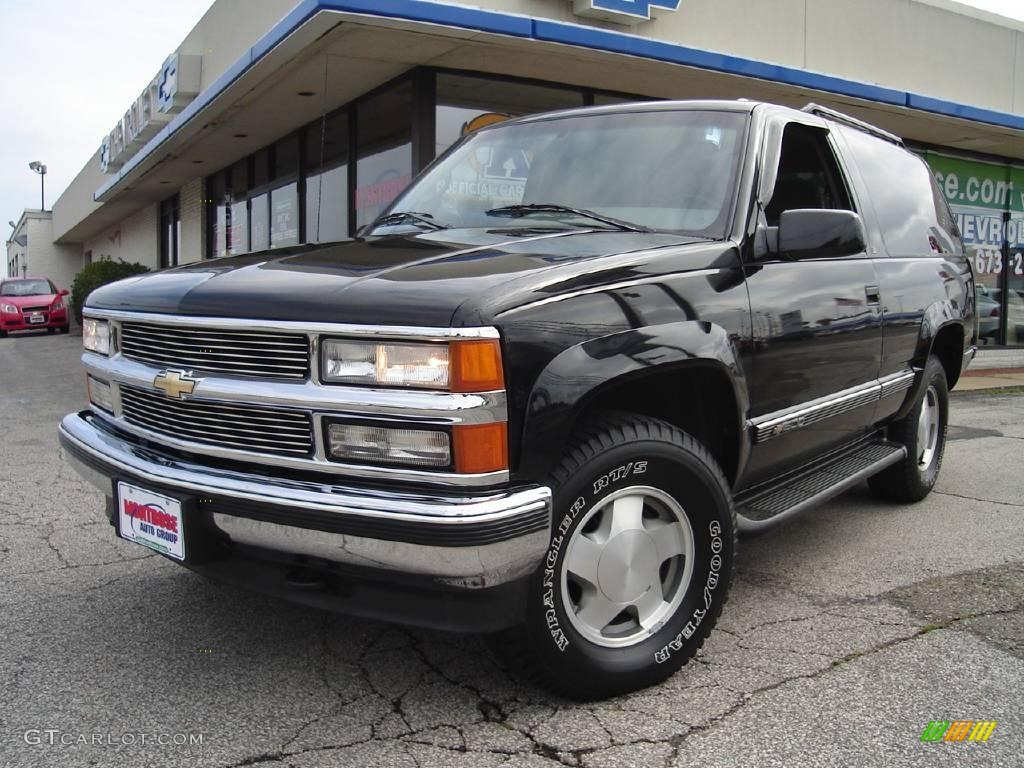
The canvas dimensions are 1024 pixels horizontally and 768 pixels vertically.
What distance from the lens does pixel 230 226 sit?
53.6 feet

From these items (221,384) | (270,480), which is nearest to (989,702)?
(270,480)

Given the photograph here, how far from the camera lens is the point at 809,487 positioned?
347cm

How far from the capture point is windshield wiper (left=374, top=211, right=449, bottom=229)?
3457 mm

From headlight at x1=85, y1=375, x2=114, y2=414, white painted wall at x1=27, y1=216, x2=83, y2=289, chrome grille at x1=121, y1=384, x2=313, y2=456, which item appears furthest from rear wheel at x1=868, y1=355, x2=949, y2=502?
white painted wall at x1=27, y1=216, x2=83, y2=289

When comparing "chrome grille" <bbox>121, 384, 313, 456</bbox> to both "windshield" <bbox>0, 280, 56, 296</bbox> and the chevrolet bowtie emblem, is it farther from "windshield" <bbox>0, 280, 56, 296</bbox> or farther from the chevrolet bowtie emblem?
"windshield" <bbox>0, 280, 56, 296</bbox>

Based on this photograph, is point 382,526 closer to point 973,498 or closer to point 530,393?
point 530,393

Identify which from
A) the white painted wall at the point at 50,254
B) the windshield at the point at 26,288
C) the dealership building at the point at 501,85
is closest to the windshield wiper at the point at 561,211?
the dealership building at the point at 501,85

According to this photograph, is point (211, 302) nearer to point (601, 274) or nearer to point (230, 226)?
point (601, 274)

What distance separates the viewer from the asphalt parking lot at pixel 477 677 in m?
2.30

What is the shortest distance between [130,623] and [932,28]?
44.9 ft

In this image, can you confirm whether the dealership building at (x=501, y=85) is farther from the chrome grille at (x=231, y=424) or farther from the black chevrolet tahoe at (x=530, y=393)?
the chrome grille at (x=231, y=424)

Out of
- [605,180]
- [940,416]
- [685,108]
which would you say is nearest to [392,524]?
[605,180]

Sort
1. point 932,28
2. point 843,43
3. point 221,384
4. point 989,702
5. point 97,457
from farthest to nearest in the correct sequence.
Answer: point 932,28 → point 843,43 → point 97,457 → point 989,702 → point 221,384

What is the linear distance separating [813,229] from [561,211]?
0.90m
